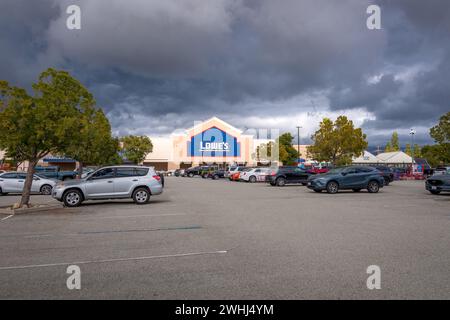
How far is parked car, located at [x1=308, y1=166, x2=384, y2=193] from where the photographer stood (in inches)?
863

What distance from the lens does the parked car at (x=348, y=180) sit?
71.9 feet

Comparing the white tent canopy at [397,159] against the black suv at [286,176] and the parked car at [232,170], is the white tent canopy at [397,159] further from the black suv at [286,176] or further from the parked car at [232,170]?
the black suv at [286,176]

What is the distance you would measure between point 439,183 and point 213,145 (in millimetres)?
59110

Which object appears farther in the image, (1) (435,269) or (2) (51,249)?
(2) (51,249)

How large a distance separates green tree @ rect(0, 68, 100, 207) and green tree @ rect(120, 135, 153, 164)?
54146mm

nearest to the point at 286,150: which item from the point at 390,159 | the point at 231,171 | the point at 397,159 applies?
the point at 390,159

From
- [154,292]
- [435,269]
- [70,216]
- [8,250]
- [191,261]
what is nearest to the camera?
[154,292]

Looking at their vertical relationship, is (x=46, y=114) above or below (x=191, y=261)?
above

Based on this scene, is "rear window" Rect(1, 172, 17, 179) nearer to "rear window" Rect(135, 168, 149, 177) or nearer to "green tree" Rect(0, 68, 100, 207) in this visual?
"green tree" Rect(0, 68, 100, 207)

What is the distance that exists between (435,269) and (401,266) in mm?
449

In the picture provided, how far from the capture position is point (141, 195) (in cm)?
1655

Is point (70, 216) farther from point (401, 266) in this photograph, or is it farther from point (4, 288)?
point (401, 266)
